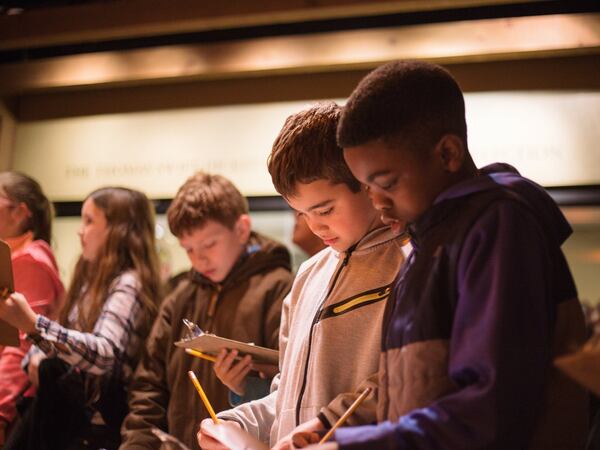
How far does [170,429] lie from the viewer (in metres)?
2.32

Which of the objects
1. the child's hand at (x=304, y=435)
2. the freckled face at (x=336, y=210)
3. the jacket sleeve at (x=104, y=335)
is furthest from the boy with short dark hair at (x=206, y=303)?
the child's hand at (x=304, y=435)

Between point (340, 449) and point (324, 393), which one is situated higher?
point (340, 449)

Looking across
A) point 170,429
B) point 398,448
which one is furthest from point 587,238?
point 398,448

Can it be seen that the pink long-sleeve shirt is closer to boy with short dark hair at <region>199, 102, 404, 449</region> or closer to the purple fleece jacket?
boy with short dark hair at <region>199, 102, 404, 449</region>

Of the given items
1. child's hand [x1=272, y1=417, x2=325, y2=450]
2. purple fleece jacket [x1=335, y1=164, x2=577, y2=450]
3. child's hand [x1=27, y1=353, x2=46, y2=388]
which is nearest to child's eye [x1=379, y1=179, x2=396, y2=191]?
purple fleece jacket [x1=335, y1=164, x2=577, y2=450]

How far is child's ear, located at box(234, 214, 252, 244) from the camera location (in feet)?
8.18

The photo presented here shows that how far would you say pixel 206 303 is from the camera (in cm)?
246

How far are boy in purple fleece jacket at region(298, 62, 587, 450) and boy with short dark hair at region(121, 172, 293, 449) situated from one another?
1.16m

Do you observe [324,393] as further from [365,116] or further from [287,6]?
[287,6]

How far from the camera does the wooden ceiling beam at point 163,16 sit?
3.39m

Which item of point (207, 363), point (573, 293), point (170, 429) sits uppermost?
point (573, 293)

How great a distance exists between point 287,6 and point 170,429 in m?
2.18

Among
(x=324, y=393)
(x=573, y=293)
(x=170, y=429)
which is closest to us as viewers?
(x=573, y=293)

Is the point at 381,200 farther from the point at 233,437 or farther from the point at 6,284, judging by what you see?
the point at 6,284
